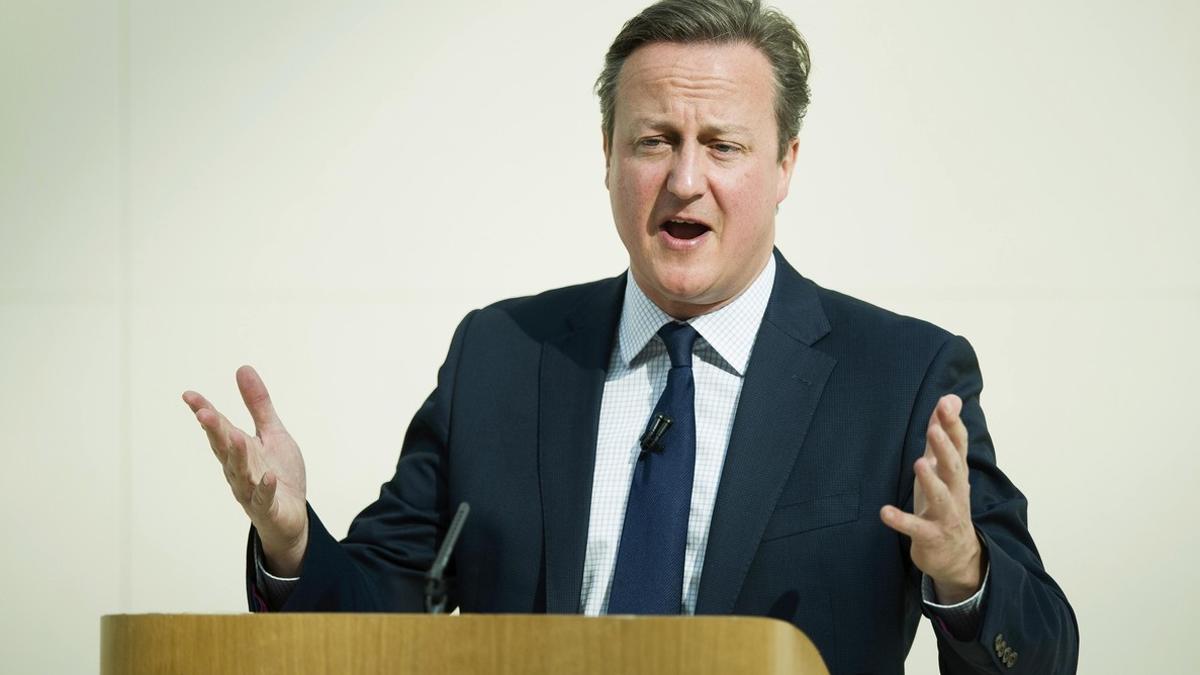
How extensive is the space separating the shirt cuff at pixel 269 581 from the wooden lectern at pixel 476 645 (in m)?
0.55

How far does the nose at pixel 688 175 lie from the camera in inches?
86.3

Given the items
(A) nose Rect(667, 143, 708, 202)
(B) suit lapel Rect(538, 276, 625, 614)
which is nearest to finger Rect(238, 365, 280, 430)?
(B) suit lapel Rect(538, 276, 625, 614)

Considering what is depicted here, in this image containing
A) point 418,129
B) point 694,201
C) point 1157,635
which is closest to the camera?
point 694,201

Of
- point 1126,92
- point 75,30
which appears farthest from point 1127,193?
point 75,30

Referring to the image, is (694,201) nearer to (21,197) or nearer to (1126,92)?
(1126,92)

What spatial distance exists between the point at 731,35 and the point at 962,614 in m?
1.01

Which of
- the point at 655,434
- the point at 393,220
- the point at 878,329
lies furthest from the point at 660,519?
the point at 393,220

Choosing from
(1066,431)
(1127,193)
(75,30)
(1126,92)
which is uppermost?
(75,30)

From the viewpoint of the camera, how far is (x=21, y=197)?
131 inches

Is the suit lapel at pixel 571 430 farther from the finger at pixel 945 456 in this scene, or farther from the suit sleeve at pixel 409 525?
the finger at pixel 945 456

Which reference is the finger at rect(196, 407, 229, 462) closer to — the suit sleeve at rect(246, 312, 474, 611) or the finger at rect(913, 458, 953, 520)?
the suit sleeve at rect(246, 312, 474, 611)

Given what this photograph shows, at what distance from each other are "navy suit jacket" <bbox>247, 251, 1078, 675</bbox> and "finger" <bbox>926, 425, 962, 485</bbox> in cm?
16

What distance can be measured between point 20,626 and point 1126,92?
275cm

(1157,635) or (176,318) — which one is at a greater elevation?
(176,318)
